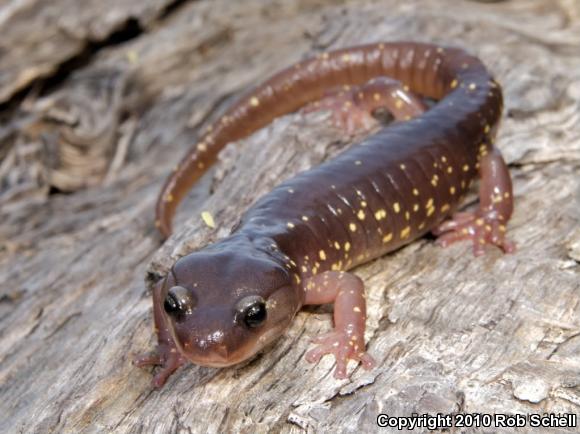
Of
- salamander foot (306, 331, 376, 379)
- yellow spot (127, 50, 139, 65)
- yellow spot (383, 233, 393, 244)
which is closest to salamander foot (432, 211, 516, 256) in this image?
yellow spot (383, 233, 393, 244)

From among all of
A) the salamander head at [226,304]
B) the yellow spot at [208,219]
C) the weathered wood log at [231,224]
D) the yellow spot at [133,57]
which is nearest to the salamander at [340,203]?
the salamander head at [226,304]

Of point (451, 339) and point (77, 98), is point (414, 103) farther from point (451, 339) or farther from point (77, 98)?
point (77, 98)

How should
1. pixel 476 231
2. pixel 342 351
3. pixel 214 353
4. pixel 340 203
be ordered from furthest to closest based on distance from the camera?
pixel 476 231 → pixel 340 203 → pixel 342 351 → pixel 214 353

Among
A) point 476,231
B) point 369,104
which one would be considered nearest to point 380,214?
point 476,231

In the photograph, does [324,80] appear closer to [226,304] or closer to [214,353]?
[226,304]

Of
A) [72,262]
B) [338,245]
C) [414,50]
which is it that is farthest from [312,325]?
[414,50]

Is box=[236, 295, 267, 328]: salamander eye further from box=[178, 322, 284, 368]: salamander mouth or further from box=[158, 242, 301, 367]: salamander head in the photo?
box=[178, 322, 284, 368]: salamander mouth
